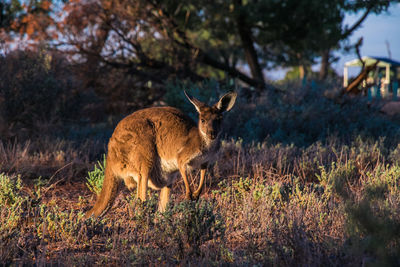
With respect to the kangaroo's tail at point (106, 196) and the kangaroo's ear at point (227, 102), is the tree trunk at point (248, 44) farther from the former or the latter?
the kangaroo's tail at point (106, 196)

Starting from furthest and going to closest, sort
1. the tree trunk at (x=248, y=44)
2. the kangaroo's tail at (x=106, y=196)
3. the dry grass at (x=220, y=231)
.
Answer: the tree trunk at (x=248, y=44)
the kangaroo's tail at (x=106, y=196)
the dry grass at (x=220, y=231)

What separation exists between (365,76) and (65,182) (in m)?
9.22

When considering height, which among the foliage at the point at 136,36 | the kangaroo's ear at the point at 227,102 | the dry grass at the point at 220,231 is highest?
the foliage at the point at 136,36

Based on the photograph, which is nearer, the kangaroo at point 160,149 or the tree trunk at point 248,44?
the kangaroo at point 160,149

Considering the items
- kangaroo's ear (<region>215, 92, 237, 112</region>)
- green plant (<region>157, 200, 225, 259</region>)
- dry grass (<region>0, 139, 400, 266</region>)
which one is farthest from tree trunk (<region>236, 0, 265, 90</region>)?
green plant (<region>157, 200, 225, 259</region>)

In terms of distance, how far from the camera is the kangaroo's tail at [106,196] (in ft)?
14.8

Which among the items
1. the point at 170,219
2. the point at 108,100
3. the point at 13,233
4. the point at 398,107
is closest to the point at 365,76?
the point at 398,107

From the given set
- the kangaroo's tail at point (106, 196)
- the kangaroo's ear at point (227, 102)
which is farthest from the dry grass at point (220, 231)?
the kangaroo's ear at point (227, 102)

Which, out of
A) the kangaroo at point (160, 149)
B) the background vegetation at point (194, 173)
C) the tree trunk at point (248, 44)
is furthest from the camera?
the tree trunk at point (248, 44)

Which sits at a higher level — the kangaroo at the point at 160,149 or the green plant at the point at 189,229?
the kangaroo at the point at 160,149

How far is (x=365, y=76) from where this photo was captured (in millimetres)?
11828

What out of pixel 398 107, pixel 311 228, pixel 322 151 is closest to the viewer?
pixel 311 228

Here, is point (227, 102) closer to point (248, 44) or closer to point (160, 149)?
point (160, 149)

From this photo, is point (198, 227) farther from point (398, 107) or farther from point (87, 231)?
point (398, 107)
